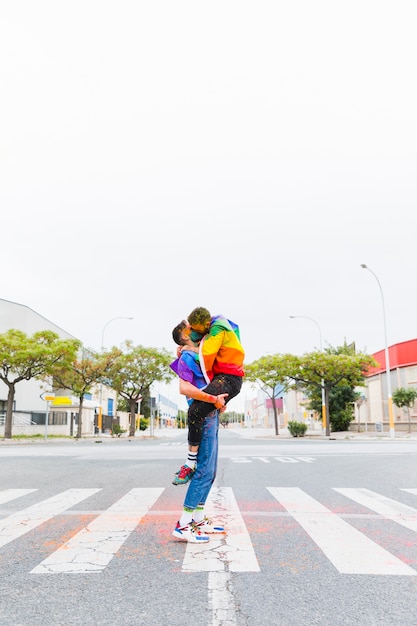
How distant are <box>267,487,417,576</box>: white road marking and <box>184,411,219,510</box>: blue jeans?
104 centimetres

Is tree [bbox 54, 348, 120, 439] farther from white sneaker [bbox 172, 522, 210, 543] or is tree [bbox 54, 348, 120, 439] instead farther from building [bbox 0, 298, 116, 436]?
white sneaker [bbox 172, 522, 210, 543]

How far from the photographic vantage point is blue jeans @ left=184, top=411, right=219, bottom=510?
4414mm

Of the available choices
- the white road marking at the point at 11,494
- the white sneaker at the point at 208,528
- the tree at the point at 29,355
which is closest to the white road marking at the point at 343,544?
the white sneaker at the point at 208,528

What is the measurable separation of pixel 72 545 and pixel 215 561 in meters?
1.27

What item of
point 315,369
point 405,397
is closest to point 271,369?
point 315,369

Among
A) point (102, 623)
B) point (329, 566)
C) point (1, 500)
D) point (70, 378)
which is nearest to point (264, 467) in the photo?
point (1, 500)

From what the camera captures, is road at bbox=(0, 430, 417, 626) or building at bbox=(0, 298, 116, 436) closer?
road at bbox=(0, 430, 417, 626)

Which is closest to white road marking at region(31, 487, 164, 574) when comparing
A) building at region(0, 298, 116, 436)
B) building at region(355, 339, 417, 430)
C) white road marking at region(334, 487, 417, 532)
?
white road marking at region(334, 487, 417, 532)

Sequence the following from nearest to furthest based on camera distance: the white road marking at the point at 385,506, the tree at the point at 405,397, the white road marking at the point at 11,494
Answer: the white road marking at the point at 385,506, the white road marking at the point at 11,494, the tree at the point at 405,397

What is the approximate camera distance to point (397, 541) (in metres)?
4.54

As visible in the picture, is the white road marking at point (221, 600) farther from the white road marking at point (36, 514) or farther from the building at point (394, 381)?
the building at point (394, 381)

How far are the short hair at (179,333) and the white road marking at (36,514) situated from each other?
2.20 metres

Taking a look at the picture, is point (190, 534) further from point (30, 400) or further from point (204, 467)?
point (30, 400)

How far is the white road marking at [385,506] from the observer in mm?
5496
